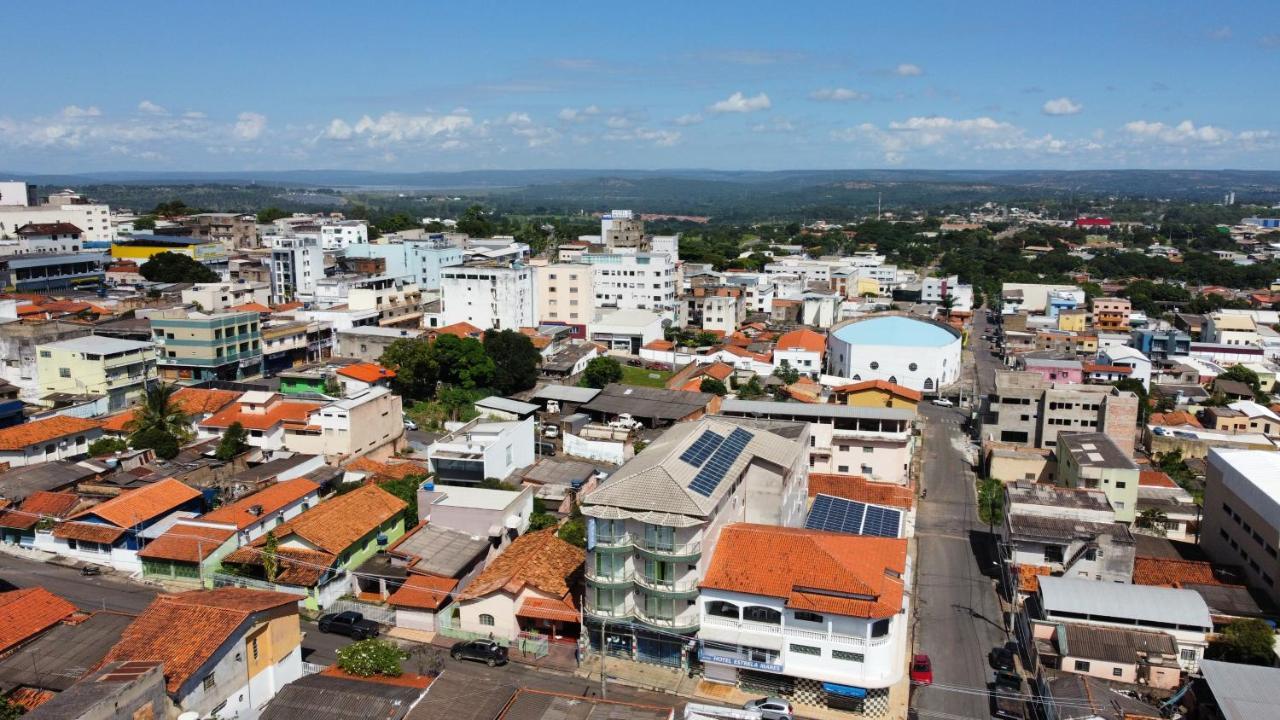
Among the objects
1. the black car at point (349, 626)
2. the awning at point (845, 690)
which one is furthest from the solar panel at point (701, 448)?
the black car at point (349, 626)

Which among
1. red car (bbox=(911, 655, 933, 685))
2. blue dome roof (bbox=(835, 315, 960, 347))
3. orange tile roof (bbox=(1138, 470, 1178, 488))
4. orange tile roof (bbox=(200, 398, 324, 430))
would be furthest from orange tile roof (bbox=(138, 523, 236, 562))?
blue dome roof (bbox=(835, 315, 960, 347))

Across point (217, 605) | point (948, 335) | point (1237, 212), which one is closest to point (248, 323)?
point (217, 605)

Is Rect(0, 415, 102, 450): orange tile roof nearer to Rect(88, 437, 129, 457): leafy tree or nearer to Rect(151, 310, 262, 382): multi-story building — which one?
Rect(88, 437, 129, 457): leafy tree

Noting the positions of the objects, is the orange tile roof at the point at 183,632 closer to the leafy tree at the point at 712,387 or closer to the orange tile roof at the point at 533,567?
the orange tile roof at the point at 533,567

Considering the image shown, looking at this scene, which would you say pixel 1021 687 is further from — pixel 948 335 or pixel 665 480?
pixel 948 335

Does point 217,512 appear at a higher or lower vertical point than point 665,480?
lower

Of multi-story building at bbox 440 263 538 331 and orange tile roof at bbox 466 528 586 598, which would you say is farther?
multi-story building at bbox 440 263 538 331
